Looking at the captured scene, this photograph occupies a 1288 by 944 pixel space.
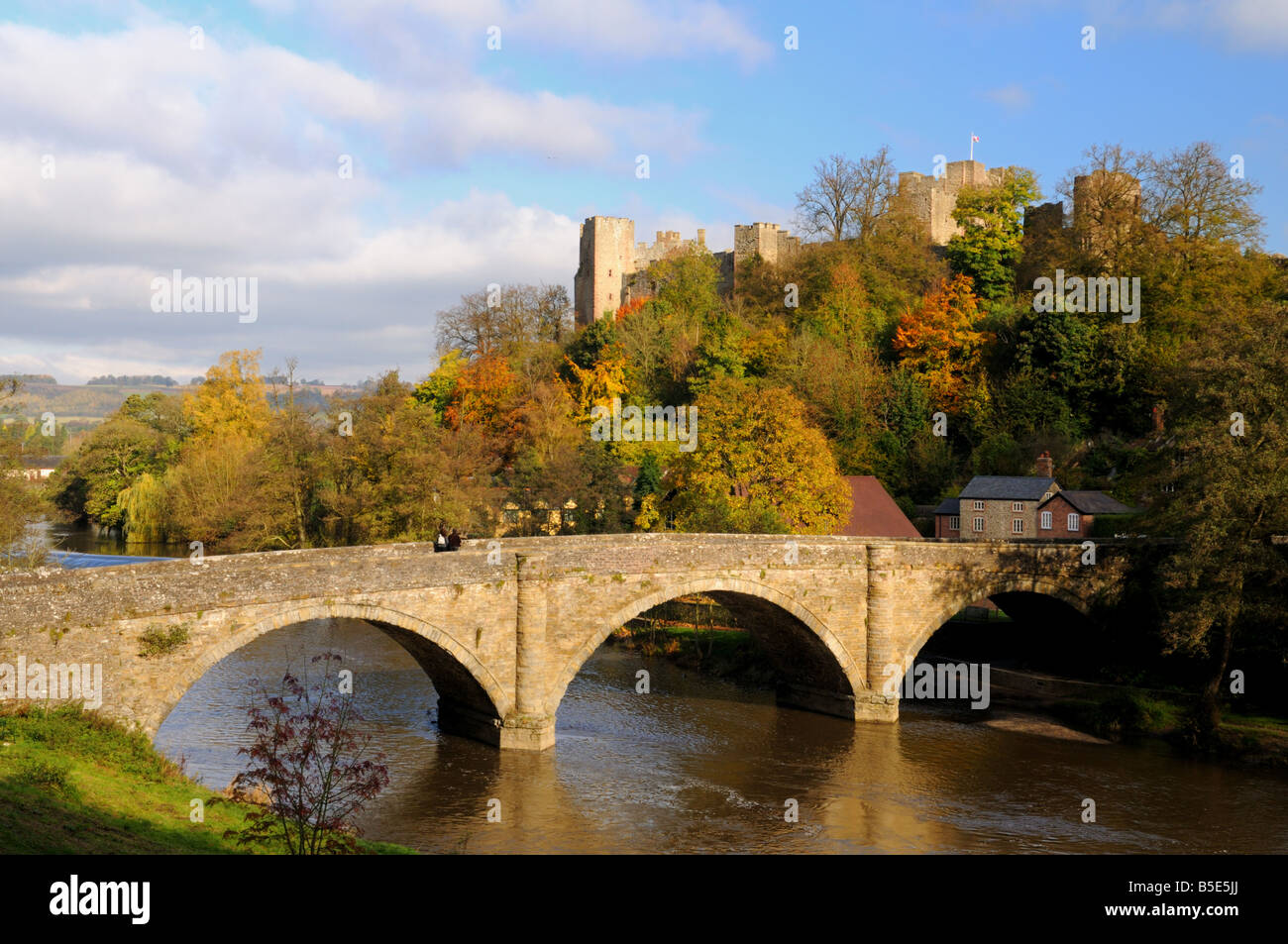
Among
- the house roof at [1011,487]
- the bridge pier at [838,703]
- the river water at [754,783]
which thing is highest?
the house roof at [1011,487]

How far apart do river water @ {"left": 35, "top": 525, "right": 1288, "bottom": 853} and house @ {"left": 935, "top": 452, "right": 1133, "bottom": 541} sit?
37.2 feet

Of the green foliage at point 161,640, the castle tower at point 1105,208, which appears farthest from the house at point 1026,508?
the green foliage at point 161,640

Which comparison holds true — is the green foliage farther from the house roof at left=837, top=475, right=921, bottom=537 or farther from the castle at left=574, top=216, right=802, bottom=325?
the castle at left=574, top=216, right=802, bottom=325

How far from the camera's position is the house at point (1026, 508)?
36.2 m

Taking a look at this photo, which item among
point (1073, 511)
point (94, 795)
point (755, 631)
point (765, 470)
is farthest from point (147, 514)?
point (94, 795)

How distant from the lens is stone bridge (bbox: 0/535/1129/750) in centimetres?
1659

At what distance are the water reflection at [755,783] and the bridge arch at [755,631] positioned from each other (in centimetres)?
119

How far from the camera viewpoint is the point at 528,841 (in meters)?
17.6

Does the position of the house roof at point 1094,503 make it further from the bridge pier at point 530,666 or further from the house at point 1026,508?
the bridge pier at point 530,666

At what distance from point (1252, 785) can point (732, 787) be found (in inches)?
410

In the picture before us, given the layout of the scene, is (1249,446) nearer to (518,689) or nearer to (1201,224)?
(518,689)

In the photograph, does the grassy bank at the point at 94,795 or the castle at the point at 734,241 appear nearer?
the grassy bank at the point at 94,795

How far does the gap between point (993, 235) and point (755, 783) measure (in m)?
40.3
